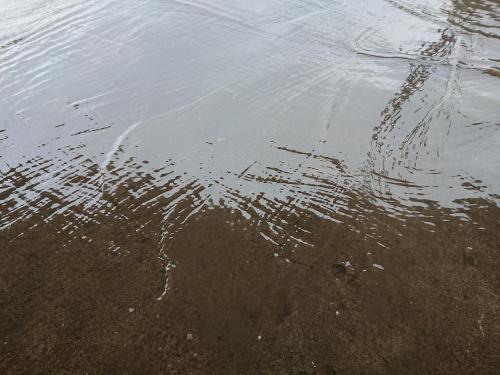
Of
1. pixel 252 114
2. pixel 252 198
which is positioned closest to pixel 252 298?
pixel 252 198

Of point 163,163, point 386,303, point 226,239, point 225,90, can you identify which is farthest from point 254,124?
point 386,303

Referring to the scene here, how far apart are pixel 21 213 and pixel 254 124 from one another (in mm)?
1775

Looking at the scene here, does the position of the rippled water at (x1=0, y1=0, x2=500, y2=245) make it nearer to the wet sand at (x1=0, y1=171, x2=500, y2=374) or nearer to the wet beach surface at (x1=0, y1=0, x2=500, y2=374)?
the wet beach surface at (x1=0, y1=0, x2=500, y2=374)

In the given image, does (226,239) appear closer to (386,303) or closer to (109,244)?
(109,244)

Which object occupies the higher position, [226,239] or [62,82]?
[62,82]

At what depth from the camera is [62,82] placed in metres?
3.60

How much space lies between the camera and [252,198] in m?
2.59

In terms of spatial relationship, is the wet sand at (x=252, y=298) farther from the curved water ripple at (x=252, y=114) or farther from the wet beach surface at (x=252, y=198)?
the curved water ripple at (x=252, y=114)

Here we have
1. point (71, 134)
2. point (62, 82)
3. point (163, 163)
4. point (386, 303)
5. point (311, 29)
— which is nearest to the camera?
point (386, 303)

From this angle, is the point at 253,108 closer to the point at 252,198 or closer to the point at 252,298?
the point at 252,198

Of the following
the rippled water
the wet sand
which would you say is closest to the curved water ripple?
the rippled water

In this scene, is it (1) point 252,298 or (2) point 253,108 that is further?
(2) point 253,108

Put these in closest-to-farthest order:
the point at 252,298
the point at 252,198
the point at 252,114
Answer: the point at 252,298 < the point at 252,198 < the point at 252,114

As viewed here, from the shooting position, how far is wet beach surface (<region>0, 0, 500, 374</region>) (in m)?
1.92
